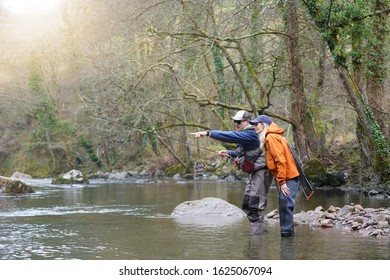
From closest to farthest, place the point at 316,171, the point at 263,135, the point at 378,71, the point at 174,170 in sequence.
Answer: the point at 263,135 → the point at 378,71 → the point at 316,171 → the point at 174,170

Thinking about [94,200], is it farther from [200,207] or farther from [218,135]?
[218,135]

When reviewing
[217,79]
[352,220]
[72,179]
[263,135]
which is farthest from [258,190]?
[72,179]

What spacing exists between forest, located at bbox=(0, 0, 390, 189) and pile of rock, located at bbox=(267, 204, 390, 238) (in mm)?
4525

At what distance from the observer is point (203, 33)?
68.6ft

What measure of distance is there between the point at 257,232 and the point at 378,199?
8.59 metres

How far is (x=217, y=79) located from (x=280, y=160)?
18223mm

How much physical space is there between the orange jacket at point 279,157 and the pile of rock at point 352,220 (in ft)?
6.04

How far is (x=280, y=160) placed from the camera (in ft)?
26.7

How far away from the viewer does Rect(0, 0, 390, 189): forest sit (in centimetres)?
1797

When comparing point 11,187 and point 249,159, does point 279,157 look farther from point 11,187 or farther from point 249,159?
point 11,187

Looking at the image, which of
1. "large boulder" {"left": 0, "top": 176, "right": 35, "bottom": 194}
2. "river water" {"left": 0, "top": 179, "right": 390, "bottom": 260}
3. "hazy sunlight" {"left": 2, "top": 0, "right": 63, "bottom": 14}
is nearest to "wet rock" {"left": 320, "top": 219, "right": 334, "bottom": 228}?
"river water" {"left": 0, "top": 179, "right": 390, "bottom": 260}

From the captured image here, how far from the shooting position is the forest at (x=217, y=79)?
1797 centimetres

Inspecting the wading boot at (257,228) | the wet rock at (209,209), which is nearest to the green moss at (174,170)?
the wet rock at (209,209)

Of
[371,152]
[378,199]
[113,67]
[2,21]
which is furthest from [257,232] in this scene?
[2,21]
